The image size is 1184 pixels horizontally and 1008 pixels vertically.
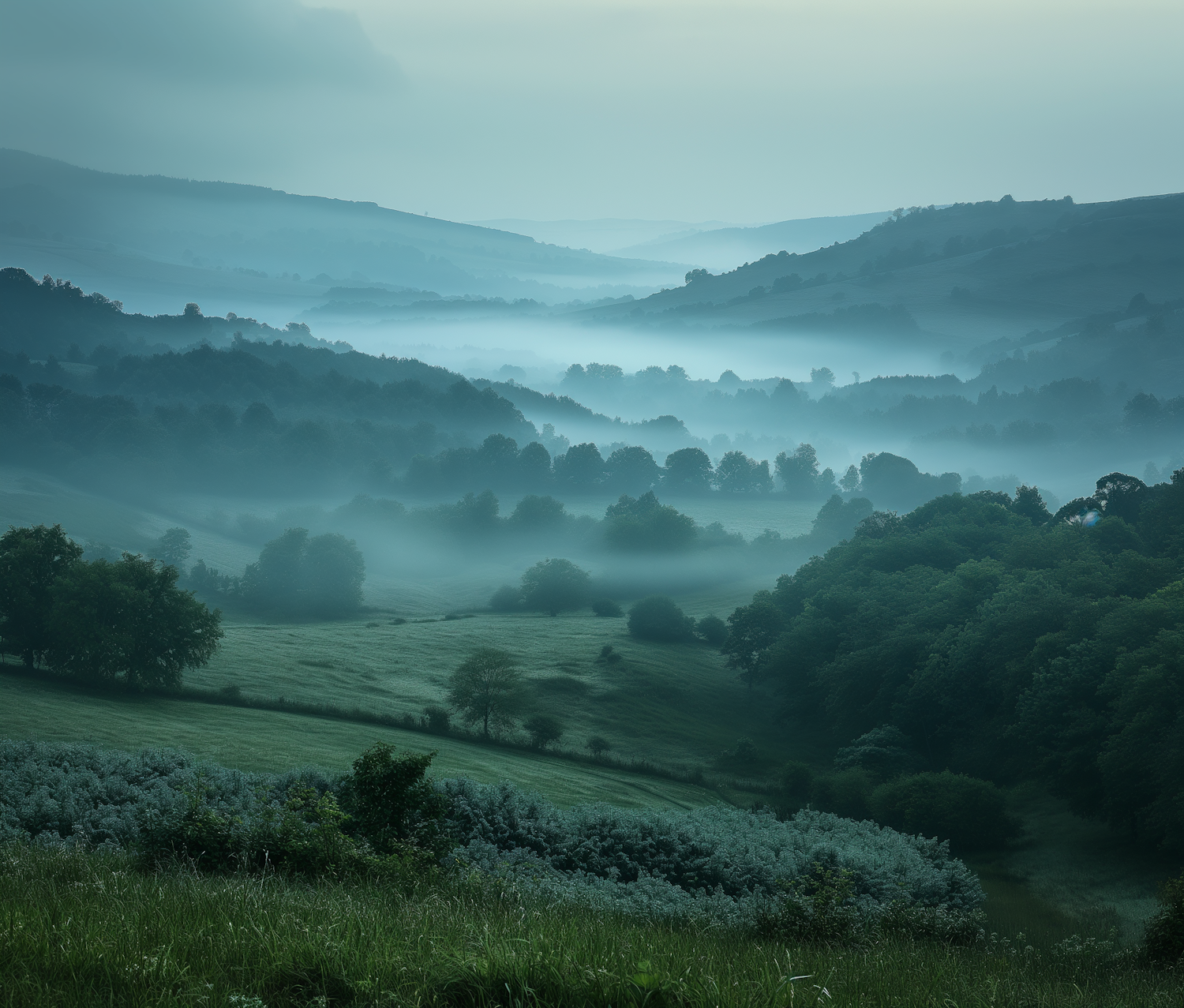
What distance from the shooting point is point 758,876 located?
30.0 m

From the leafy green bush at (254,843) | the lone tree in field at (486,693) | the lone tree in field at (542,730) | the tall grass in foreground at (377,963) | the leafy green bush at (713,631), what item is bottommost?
the lone tree in field at (542,730)

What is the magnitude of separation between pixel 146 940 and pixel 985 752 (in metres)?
64.1

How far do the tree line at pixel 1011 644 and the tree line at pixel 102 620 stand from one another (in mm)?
51405

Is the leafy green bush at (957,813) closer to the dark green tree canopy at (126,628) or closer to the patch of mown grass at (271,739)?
the patch of mown grass at (271,739)

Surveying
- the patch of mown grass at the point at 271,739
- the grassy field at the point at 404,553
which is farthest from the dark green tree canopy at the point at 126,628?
the grassy field at the point at 404,553

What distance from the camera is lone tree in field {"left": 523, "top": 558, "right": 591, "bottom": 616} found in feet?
411

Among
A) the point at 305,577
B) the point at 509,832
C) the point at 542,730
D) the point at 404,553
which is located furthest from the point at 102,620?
the point at 404,553

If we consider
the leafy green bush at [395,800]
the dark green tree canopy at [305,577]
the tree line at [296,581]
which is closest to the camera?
the leafy green bush at [395,800]

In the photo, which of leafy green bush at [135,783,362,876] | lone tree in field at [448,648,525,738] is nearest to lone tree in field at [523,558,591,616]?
lone tree in field at [448,648,525,738]

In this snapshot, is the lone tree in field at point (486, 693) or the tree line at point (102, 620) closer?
the tree line at point (102, 620)

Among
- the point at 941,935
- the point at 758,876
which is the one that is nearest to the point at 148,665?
the point at 758,876

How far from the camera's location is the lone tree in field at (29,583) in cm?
6469

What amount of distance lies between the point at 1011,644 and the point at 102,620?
224 feet

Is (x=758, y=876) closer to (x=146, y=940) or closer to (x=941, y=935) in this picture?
(x=941, y=935)
